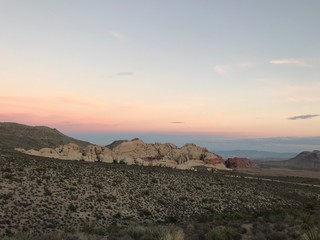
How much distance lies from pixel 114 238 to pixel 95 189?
22.2 metres

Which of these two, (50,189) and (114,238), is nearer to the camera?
(114,238)

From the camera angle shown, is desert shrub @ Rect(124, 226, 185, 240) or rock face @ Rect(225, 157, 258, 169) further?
rock face @ Rect(225, 157, 258, 169)

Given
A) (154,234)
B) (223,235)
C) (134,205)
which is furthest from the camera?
(134,205)

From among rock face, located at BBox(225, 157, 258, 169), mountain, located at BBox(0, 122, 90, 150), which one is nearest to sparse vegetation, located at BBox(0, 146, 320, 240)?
mountain, located at BBox(0, 122, 90, 150)

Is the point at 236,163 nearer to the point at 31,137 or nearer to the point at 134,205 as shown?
the point at 31,137

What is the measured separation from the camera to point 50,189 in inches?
1501

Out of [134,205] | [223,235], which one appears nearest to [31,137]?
[134,205]

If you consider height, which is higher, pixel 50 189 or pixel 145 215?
pixel 50 189

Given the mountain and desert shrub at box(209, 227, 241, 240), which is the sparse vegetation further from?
the mountain

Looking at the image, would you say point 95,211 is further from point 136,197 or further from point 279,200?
point 279,200

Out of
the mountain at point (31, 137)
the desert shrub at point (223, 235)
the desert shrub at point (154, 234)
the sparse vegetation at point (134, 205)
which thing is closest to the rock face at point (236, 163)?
the mountain at point (31, 137)

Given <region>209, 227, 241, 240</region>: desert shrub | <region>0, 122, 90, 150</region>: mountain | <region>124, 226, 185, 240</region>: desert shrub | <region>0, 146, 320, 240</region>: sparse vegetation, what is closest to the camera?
<region>124, 226, 185, 240</region>: desert shrub

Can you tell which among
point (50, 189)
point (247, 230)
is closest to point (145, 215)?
point (50, 189)

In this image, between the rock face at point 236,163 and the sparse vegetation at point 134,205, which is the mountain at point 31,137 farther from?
the sparse vegetation at point 134,205
